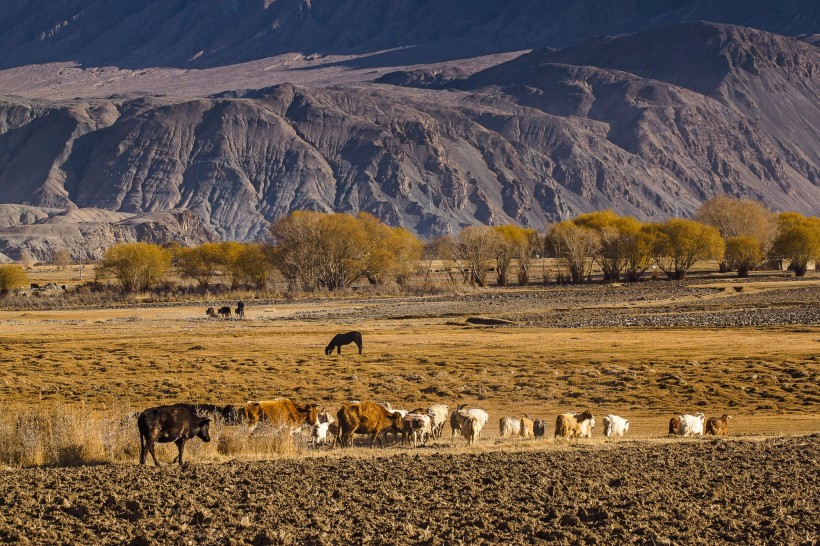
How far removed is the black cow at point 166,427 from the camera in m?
19.3

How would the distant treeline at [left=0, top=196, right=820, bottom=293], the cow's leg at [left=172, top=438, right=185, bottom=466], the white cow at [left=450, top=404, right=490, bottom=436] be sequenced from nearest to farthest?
1. the cow's leg at [left=172, top=438, right=185, bottom=466]
2. the white cow at [left=450, top=404, right=490, bottom=436]
3. the distant treeline at [left=0, top=196, right=820, bottom=293]

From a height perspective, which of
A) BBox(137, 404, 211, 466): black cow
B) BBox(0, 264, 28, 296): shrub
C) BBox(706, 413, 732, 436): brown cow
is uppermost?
BBox(0, 264, 28, 296): shrub

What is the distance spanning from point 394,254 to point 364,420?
89258mm

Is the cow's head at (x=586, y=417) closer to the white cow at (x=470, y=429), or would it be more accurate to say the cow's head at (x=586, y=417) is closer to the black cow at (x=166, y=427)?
the white cow at (x=470, y=429)

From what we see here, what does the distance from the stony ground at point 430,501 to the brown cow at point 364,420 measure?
2.31 m

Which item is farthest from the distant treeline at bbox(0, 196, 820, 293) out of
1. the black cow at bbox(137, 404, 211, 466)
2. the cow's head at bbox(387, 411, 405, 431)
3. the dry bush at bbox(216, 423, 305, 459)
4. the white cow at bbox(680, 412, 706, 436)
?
the black cow at bbox(137, 404, 211, 466)

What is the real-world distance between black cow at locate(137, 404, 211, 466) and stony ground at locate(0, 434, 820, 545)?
555mm

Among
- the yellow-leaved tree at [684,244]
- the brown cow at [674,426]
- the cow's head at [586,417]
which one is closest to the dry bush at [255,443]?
the cow's head at [586,417]

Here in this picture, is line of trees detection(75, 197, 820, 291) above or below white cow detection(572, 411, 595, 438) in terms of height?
above

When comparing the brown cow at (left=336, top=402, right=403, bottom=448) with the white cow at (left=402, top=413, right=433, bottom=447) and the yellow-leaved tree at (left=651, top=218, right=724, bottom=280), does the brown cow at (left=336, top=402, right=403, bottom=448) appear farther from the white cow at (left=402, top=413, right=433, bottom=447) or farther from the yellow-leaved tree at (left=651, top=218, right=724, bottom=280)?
the yellow-leaved tree at (left=651, top=218, right=724, bottom=280)

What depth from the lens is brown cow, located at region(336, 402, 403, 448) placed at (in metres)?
23.3

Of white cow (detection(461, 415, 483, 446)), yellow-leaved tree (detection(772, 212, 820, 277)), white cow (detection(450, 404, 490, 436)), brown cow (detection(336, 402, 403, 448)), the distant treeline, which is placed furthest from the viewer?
the distant treeline

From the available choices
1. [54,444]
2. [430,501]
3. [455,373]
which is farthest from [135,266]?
[430,501]

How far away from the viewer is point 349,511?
1619 cm
